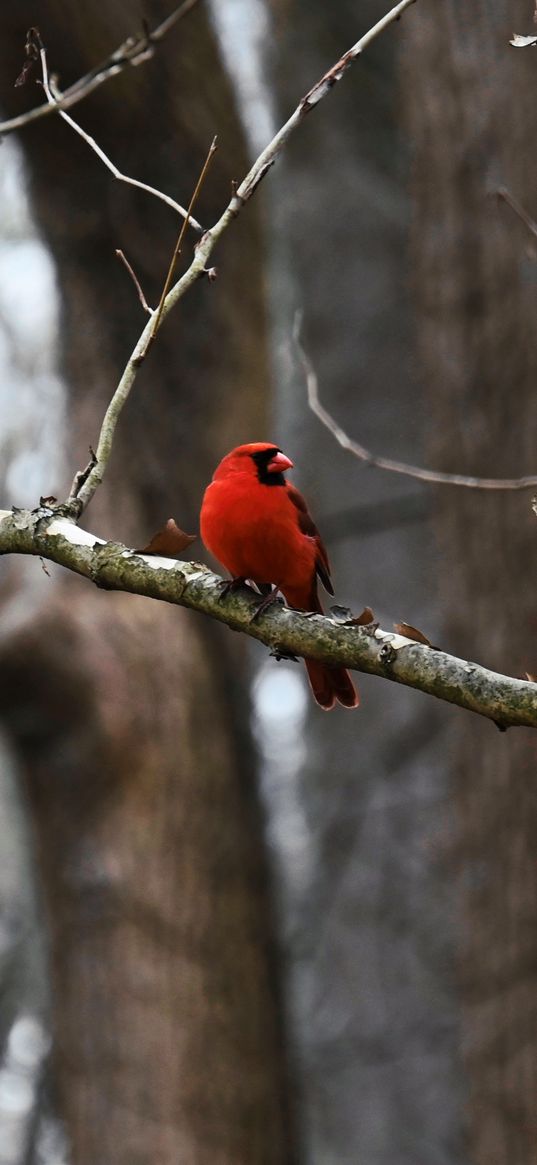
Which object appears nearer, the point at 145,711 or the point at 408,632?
the point at 408,632

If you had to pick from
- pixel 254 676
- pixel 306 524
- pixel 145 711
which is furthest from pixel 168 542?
pixel 254 676

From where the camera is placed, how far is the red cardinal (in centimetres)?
261

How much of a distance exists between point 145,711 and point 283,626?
2.67 meters

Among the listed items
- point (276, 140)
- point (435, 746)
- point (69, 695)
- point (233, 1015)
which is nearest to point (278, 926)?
point (233, 1015)

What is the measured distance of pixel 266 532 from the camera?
2.62 meters

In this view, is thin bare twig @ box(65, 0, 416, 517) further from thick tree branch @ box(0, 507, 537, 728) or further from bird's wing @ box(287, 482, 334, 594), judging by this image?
bird's wing @ box(287, 482, 334, 594)

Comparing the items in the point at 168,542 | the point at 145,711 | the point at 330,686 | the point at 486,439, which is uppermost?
the point at 486,439

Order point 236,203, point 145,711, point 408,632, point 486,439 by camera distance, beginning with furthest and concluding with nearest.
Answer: point 486,439, point 145,711, point 236,203, point 408,632

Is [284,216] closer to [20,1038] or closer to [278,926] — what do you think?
[278,926]

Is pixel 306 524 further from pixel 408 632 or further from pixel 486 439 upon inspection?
pixel 486 439

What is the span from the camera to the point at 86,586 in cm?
452

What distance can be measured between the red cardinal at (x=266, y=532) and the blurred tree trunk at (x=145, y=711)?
5.33 ft

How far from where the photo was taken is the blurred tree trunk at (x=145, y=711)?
428 centimetres

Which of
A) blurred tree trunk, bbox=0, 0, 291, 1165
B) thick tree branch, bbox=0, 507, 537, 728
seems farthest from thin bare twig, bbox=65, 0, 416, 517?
blurred tree trunk, bbox=0, 0, 291, 1165
